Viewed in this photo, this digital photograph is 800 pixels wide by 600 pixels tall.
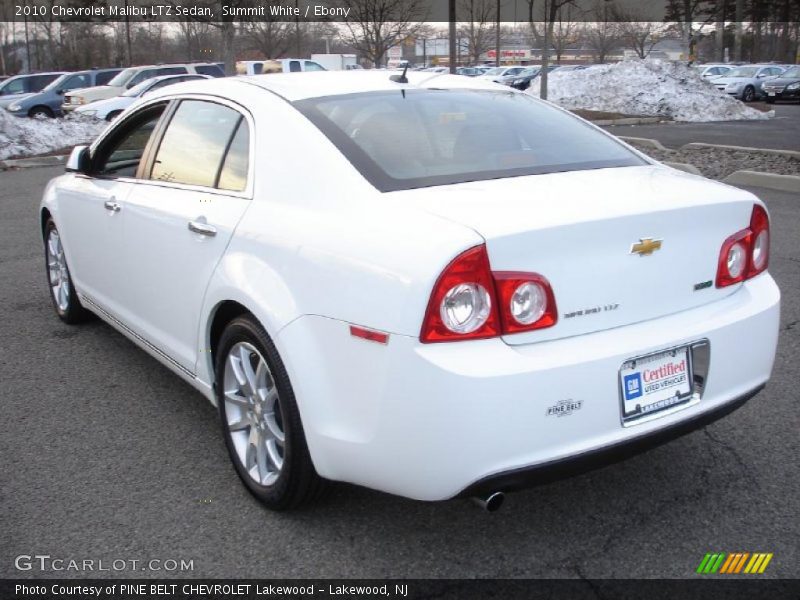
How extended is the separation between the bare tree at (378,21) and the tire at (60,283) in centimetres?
2310

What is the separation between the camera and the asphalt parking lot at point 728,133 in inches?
676

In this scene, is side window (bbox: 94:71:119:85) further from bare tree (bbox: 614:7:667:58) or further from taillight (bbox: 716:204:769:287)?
bare tree (bbox: 614:7:667:58)

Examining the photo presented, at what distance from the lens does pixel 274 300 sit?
2838 mm

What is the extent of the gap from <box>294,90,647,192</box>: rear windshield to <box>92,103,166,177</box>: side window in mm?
1350

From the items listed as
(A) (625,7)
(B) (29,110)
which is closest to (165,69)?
(B) (29,110)

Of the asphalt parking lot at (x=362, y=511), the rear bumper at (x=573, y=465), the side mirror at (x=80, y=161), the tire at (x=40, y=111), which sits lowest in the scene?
the asphalt parking lot at (x=362, y=511)

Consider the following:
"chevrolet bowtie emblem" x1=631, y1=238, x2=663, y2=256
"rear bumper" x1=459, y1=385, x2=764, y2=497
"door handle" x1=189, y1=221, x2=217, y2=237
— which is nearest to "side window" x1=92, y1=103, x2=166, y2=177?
"door handle" x1=189, y1=221, x2=217, y2=237

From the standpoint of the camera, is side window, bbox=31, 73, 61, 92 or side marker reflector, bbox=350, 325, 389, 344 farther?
side window, bbox=31, 73, 61, 92

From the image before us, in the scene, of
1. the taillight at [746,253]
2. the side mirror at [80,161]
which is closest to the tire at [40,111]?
the side mirror at [80,161]

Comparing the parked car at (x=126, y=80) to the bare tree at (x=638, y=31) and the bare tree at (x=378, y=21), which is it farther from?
the bare tree at (x=638, y=31)

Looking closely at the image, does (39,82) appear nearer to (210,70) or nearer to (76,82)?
(76,82)

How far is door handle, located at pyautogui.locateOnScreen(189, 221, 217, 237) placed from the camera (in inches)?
129

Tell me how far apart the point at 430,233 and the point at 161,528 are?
1556 mm
